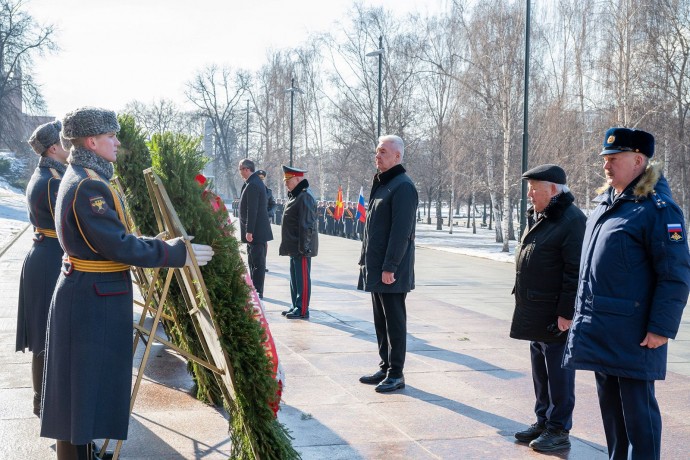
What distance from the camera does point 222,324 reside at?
373 centimetres

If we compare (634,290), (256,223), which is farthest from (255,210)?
(634,290)

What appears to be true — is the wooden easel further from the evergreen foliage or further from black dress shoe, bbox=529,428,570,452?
black dress shoe, bbox=529,428,570,452

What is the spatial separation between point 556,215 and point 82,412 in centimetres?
289

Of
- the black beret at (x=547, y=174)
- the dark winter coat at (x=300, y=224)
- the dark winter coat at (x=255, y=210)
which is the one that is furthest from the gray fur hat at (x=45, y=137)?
the dark winter coat at (x=255, y=210)

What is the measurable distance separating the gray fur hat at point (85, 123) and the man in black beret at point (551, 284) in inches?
96.2

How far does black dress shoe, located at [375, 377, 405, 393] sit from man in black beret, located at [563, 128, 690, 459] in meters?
2.36

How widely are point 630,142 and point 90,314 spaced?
105 inches

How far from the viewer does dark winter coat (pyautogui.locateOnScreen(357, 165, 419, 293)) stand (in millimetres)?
5859

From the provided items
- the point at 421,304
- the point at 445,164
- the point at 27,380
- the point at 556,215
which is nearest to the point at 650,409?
the point at 556,215

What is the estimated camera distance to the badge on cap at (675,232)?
3.59 m

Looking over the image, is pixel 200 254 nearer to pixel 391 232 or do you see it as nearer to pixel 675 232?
pixel 675 232

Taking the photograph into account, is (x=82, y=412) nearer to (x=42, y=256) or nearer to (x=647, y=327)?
(x=42, y=256)

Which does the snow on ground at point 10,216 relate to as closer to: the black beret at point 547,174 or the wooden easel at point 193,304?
the wooden easel at point 193,304

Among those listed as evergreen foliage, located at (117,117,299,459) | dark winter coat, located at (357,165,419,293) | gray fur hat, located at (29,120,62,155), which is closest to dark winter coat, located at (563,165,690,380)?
evergreen foliage, located at (117,117,299,459)
